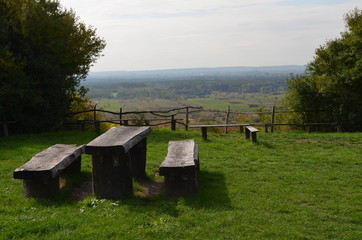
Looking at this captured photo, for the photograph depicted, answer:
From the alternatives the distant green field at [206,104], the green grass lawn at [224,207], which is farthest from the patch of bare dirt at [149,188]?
the distant green field at [206,104]

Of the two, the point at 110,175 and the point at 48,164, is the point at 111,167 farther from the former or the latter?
the point at 48,164

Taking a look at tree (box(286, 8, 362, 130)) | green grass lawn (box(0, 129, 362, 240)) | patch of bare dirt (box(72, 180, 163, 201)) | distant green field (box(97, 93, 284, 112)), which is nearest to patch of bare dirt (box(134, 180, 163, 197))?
patch of bare dirt (box(72, 180, 163, 201))

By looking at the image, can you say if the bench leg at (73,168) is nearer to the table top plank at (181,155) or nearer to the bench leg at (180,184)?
the table top plank at (181,155)

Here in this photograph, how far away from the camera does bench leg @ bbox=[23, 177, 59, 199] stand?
232 inches

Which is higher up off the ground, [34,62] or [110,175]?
[34,62]

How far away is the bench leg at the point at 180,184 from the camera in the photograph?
5.97 meters

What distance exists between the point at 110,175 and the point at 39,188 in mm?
1221

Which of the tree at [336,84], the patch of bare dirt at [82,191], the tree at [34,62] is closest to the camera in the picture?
the patch of bare dirt at [82,191]

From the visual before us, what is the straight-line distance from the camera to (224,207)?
5.61 meters

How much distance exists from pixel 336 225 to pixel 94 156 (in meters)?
3.84

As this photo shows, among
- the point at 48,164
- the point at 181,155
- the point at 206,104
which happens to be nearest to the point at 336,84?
the point at 181,155

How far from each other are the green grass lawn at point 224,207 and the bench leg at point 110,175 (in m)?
0.21

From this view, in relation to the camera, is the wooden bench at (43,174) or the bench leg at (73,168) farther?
the bench leg at (73,168)

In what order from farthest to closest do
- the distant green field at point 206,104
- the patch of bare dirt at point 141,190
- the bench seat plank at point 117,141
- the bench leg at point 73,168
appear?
1. the distant green field at point 206,104
2. the bench leg at point 73,168
3. the patch of bare dirt at point 141,190
4. the bench seat plank at point 117,141
